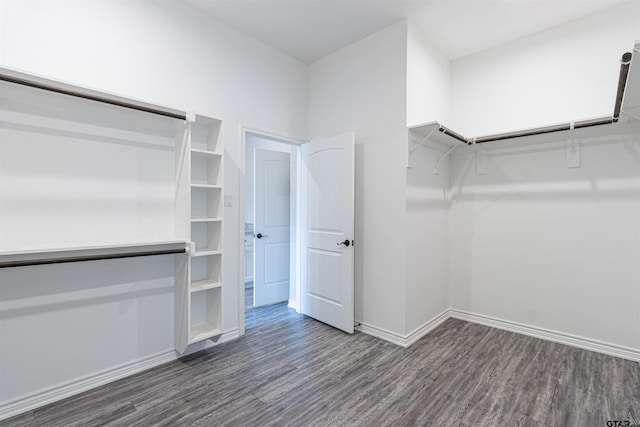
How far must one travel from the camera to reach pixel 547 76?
2.98 meters

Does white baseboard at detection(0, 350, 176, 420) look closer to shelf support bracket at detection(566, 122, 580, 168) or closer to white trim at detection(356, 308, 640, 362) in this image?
white trim at detection(356, 308, 640, 362)

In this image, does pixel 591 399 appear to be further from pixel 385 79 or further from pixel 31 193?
pixel 31 193

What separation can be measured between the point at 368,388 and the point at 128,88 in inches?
112

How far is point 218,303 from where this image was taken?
2.57 metres

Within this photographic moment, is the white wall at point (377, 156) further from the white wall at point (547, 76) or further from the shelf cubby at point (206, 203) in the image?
the shelf cubby at point (206, 203)

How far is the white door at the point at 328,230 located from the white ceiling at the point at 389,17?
3.43ft

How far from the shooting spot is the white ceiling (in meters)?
2.62

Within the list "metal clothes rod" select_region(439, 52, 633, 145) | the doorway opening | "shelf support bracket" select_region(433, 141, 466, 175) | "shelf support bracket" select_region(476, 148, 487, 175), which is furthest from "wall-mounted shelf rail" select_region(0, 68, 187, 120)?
"shelf support bracket" select_region(476, 148, 487, 175)

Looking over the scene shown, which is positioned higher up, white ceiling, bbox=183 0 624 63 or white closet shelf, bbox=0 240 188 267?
white ceiling, bbox=183 0 624 63

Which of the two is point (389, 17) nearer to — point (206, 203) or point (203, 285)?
point (206, 203)

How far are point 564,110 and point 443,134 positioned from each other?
1147mm

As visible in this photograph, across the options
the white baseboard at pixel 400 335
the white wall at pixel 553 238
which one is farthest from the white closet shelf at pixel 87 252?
the white wall at pixel 553 238

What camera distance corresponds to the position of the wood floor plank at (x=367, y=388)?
73.7 inches

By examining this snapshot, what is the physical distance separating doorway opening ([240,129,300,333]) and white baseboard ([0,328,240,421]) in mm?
1363
